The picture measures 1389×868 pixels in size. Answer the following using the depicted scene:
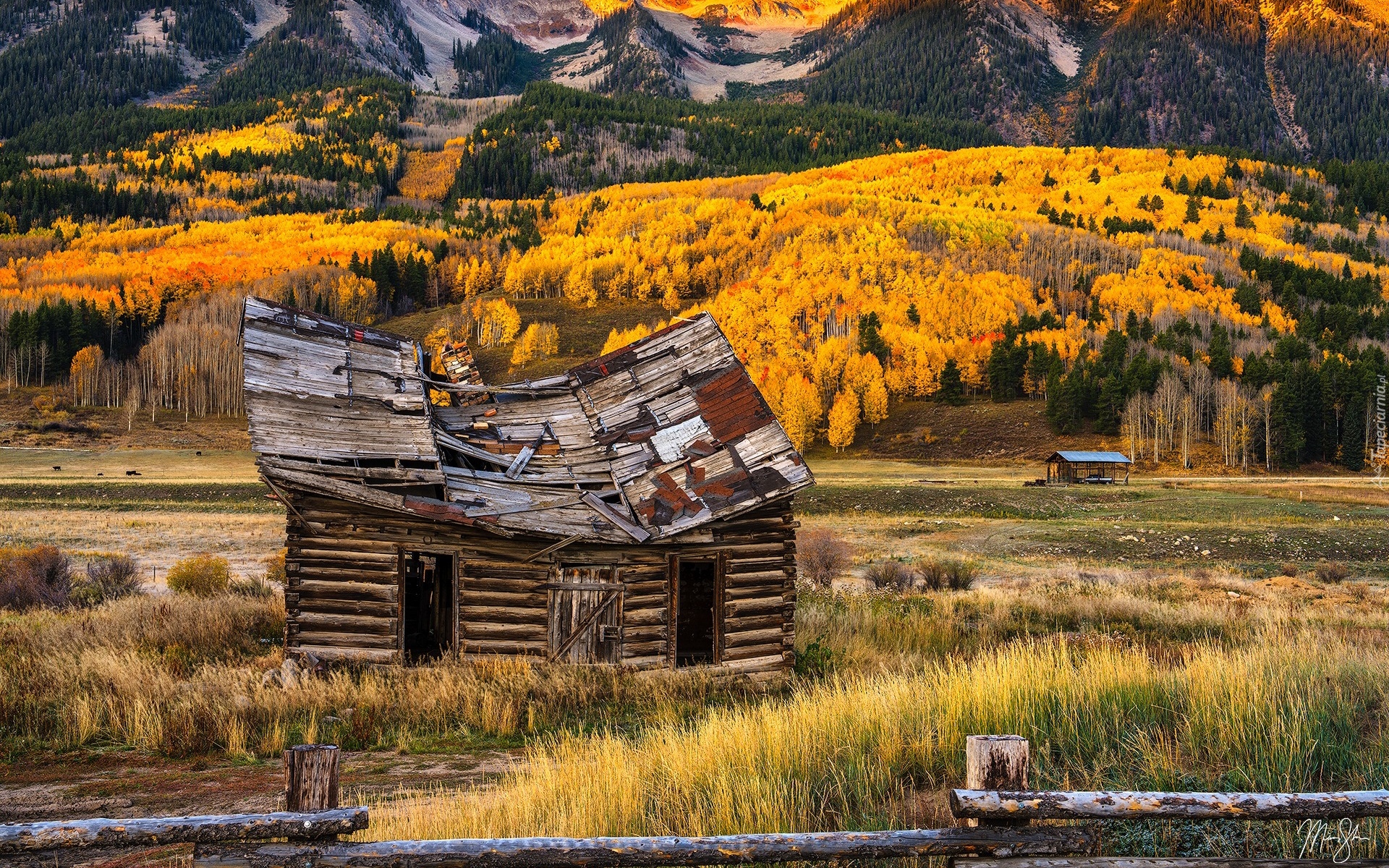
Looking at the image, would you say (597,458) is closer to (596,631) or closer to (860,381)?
(596,631)

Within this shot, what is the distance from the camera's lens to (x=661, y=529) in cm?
1422

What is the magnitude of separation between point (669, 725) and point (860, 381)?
3715 inches

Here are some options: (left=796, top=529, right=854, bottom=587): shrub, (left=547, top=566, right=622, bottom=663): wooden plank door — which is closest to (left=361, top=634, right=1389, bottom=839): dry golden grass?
(left=547, top=566, right=622, bottom=663): wooden plank door

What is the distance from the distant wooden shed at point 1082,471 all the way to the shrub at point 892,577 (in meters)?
41.1

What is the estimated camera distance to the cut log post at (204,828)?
4078 millimetres

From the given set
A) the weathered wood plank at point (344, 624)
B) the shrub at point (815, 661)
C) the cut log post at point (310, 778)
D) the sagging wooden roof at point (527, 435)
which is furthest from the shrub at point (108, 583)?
the cut log post at point (310, 778)

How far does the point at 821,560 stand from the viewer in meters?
27.9

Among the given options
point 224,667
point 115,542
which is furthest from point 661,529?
point 115,542

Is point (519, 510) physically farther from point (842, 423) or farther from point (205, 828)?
point (842, 423)

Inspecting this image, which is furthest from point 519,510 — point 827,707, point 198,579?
point 198,579

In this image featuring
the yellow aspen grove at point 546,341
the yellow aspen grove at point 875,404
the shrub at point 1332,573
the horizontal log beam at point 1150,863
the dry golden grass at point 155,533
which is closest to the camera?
the horizontal log beam at point 1150,863

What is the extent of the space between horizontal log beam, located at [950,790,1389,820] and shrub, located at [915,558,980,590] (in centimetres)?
2095

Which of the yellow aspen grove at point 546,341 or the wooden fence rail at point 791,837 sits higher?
the yellow aspen grove at point 546,341

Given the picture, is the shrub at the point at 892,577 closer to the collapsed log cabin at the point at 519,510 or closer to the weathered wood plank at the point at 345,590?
the collapsed log cabin at the point at 519,510
